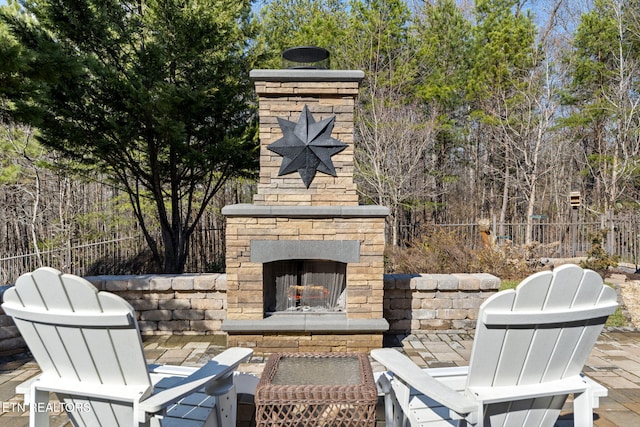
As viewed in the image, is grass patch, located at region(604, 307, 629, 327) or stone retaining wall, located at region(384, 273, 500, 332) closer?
stone retaining wall, located at region(384, 273, 500, 332)

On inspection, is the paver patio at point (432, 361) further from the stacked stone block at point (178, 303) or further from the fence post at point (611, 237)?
the fence post at point (611, 237)

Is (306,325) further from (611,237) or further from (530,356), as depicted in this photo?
(611,237)

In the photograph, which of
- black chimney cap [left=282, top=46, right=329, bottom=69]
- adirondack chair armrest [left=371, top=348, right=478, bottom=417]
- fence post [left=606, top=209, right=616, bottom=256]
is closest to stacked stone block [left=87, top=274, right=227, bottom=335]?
black chimney cap [left=282, top=46, right=329, bottom=69]

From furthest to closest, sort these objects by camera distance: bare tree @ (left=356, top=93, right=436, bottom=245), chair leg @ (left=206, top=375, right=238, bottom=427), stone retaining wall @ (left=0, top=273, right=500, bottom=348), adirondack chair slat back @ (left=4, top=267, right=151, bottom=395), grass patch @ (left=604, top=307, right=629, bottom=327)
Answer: bare tree @ (left=356, top=93, right=436, bottom=245) → grass patch @ (left=604, top=307, right=629, bottom=327) → stone retaining wall @ (left=0, top=273, right=500, bottom=348) → chair leg @ (left=206, top=375, right=238, bottom=427) → adirondack chair slat back @ (left=4, top=267, right=151, bottom=395)

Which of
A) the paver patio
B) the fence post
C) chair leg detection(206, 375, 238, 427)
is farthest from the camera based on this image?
the fence post

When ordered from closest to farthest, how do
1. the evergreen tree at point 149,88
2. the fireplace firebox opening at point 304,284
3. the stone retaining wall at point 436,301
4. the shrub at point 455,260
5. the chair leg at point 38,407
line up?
the chair leg at point 38,407, the fireplace firebox opening at point 304,284, the stone retaining wall at point 436,301, the evergreen tree at point 149,88, the shrub at point 455,260

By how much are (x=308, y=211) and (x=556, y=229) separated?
32.2 feet

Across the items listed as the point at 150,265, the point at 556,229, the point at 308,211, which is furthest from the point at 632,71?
the point at 150,265

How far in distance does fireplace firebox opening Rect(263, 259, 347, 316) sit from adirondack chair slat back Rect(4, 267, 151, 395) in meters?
2.59

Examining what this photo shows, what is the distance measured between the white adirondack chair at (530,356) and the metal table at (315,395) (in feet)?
0.75

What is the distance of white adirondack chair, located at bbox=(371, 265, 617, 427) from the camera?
172 centimetres

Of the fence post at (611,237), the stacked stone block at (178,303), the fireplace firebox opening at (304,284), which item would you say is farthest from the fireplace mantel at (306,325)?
the fence post at (611,237)

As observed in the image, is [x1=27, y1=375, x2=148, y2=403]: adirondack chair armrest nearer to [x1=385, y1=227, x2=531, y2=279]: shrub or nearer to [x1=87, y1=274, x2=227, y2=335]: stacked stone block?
[x1=87, y1=274, x2=227, y2=335]: stacked stone block

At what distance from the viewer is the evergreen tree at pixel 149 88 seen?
6.44m
